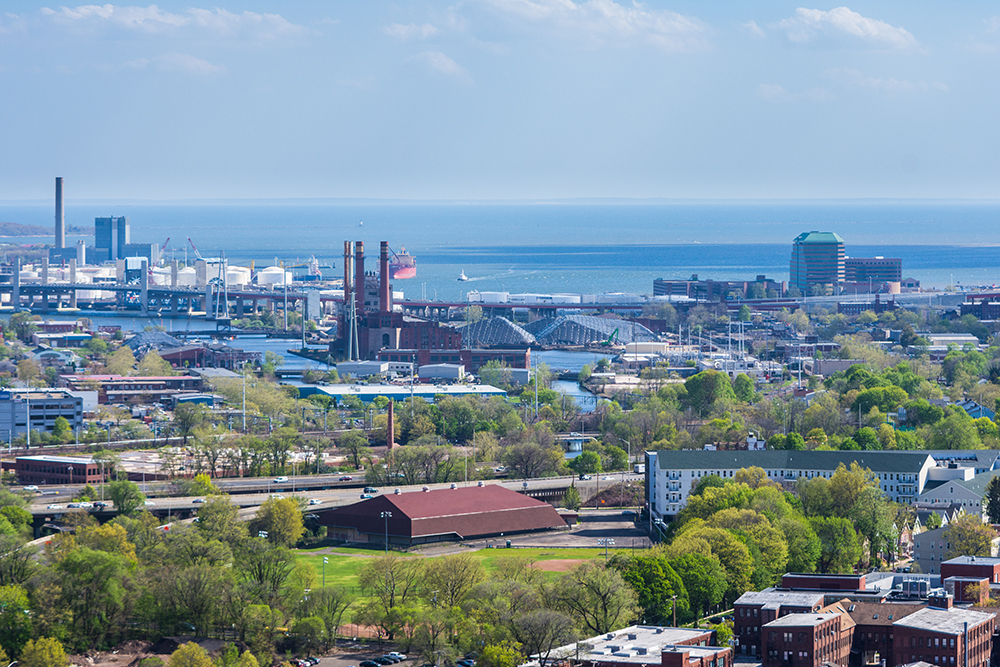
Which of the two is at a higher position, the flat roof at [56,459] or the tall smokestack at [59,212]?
the tall smokestack at [59,212]

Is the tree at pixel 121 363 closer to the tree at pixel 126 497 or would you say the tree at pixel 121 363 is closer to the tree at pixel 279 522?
the tree at pixel 126 497

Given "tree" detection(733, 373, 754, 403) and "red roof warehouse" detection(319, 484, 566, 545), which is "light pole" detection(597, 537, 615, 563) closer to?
"red roof warehouse" detection(319, 484, 566, 545)

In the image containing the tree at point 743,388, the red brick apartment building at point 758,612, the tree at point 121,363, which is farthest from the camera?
the tree at point 121,363

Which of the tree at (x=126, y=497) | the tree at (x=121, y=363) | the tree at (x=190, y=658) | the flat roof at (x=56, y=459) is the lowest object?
the tree at (x=190, y=658)

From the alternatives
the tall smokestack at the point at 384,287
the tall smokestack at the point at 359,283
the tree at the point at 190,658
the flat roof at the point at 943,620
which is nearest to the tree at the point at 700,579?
the flat roof at the point at 943,620

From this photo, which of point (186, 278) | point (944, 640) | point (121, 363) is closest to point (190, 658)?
point (944, 640)

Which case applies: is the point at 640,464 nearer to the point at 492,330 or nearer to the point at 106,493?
the point at 106,493
